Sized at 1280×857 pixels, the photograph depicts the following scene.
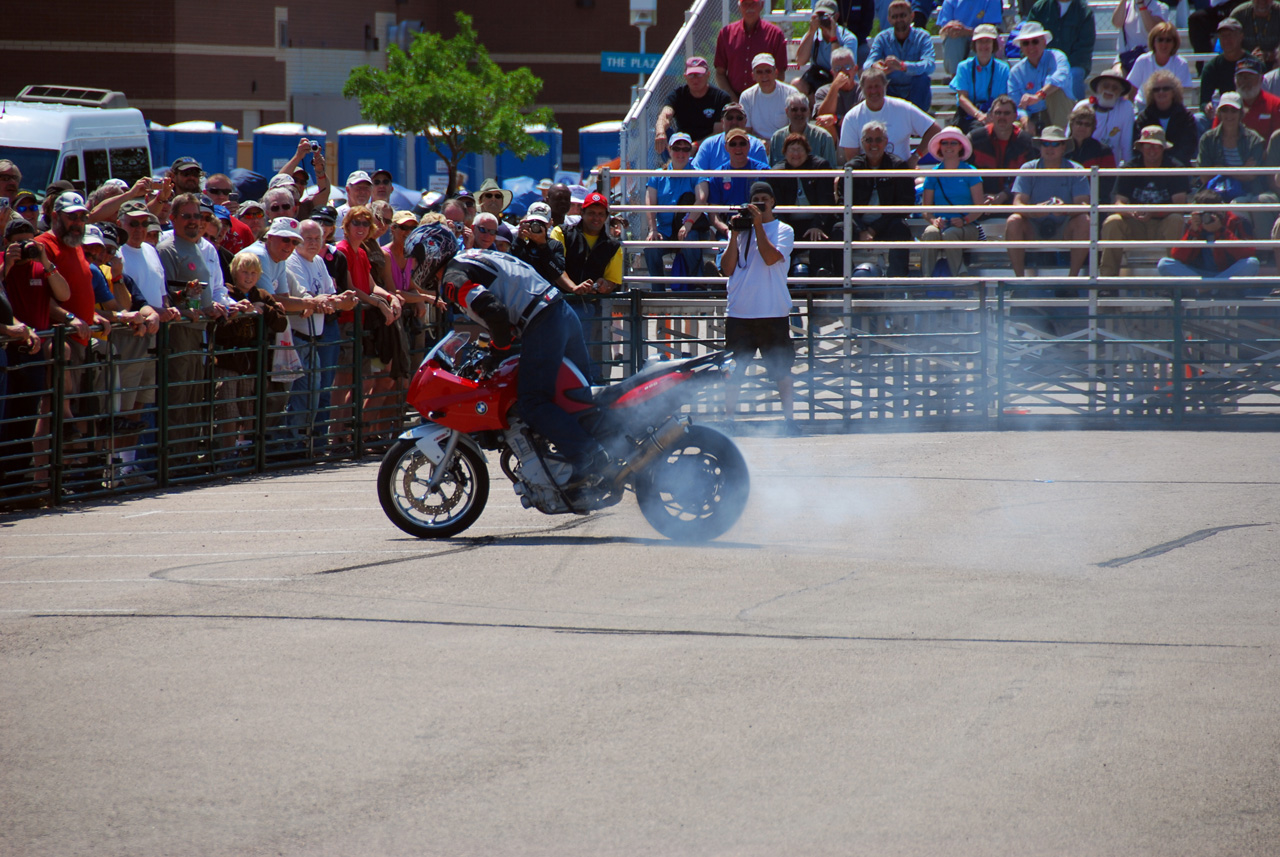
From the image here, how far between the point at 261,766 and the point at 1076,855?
106 inches

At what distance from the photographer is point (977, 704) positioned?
569 centimetres

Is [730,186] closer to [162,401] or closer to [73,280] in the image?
[162,401]

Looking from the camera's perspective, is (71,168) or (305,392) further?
(71,168)

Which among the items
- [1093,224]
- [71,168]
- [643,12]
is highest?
[643,12]

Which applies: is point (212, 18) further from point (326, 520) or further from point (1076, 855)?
point (1076, 855)

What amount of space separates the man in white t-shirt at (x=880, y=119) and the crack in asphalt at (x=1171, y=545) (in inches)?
322

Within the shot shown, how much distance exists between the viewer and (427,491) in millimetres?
9227

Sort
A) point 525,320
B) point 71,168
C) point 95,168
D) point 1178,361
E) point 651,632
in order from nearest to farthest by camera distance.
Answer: point 651,632 → point 525,320 → point 1178,361 → point 71,168 → point 95,168

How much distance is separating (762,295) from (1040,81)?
610cm

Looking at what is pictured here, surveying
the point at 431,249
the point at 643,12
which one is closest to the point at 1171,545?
the point at 431,249

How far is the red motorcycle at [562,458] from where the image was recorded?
8922 millimetres

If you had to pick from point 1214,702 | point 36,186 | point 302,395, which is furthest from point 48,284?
point 36,186

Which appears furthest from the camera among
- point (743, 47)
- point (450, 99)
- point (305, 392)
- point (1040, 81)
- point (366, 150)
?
point (450, 99)

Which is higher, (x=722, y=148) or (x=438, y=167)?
(x=438, y=167)
